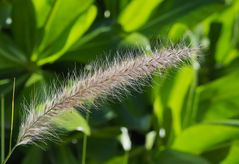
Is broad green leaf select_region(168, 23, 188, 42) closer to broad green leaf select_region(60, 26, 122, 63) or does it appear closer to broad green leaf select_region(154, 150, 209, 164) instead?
broad green leaf select_region(60, 26, 122, 63)

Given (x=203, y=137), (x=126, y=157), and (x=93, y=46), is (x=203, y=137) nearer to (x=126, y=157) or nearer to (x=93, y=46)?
(x=126, y=157)

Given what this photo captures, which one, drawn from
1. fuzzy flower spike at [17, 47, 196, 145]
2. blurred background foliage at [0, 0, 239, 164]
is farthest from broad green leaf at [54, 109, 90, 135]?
fuzzy flower spike at [17, 47, 196, 145]

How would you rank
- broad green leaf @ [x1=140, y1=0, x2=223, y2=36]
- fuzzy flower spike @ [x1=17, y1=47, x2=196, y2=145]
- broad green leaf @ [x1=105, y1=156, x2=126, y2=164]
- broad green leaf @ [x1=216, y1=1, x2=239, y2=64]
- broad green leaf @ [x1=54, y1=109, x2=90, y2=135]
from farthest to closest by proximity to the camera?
1. broad green leaf @ [x1=216, y1=1, x2=239, y2=64]
2. broad green leaf @ [x1=140, y1=0, x2=223, y2=36]
3. broad green leaf @ [x1=105, y1=156, x2=126, y2=164]
4. broad green leaf @ [x1=54, y1=109, x2=90, y2=135]
5. fuzzy flower spike @ [x1=17, y1=47, x2=196, y2=145]

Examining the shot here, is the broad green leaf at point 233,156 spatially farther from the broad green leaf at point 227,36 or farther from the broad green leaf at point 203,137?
the broad green leaf at point 227,36

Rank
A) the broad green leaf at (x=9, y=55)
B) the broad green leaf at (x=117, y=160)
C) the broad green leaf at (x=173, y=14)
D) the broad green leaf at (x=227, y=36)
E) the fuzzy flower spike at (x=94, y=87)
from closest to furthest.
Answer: the fuzzy flower spike at (x=94, y=87), the broad green leaf at (x=9, y=55), the broad green leaf at (x=117, y=160), the broad green leaf at (x=173, y=14), the broad green leaf at (x=227, y=36)

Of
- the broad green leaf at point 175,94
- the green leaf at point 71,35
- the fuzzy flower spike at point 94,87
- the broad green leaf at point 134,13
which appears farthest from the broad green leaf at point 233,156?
the fuzzy flower spike at point 94,87

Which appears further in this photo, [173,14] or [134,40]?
[173,14]

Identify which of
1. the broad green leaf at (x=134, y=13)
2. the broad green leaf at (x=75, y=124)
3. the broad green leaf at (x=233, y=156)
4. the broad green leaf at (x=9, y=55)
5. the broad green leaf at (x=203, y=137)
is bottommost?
the broad green leaf at (x=233, y=156)

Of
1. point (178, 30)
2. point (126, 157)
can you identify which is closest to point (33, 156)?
point (126, 157)
